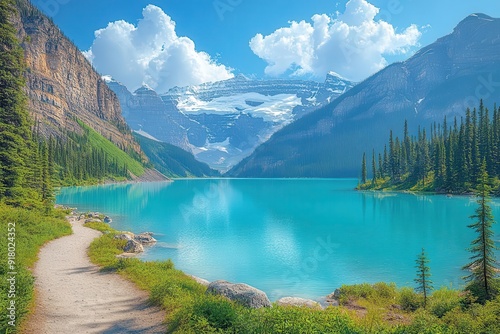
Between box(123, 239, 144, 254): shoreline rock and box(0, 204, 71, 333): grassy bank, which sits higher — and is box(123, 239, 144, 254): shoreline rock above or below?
below

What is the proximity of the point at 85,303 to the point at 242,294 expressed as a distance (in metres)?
8.00

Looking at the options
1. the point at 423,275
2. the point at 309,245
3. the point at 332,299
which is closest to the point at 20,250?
the point at 332,299

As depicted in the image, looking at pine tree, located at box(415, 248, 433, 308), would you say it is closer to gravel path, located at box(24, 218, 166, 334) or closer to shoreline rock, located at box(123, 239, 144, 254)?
gravel path, located at box(24, 218, 166, 334)

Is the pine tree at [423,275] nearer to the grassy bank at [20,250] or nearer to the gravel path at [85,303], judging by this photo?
the gravel path at [85,303]

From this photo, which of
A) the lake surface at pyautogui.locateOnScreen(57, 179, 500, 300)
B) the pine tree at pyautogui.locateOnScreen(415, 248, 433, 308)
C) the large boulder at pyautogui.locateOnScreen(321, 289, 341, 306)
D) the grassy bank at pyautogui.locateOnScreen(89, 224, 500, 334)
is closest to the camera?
the grassy bank at pyautogui.locateOnScreen(89, 224, 500, 334)

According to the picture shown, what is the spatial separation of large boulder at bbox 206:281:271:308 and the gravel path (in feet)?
9.45

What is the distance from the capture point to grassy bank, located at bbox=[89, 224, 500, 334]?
39.3 feet

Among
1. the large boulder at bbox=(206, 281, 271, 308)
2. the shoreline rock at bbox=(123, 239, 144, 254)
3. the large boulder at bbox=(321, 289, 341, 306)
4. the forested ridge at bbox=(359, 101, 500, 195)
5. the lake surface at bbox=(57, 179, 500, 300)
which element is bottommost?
the lake surface at bbox=(57, 179, 500, 300)

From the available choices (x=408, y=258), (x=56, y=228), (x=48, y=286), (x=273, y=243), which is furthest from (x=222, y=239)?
(x=48, y=286)

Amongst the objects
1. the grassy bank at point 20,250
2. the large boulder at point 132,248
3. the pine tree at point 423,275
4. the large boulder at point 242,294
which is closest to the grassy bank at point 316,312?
the pine tree at point 423,275

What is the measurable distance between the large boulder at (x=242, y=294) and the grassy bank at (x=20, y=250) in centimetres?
812

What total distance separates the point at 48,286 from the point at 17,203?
24.7 metres

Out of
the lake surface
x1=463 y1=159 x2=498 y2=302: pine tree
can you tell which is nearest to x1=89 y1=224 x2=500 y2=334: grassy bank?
x1=463 y1=159 x2=498 y2=302: pine tree

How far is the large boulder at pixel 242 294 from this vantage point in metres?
16.4
